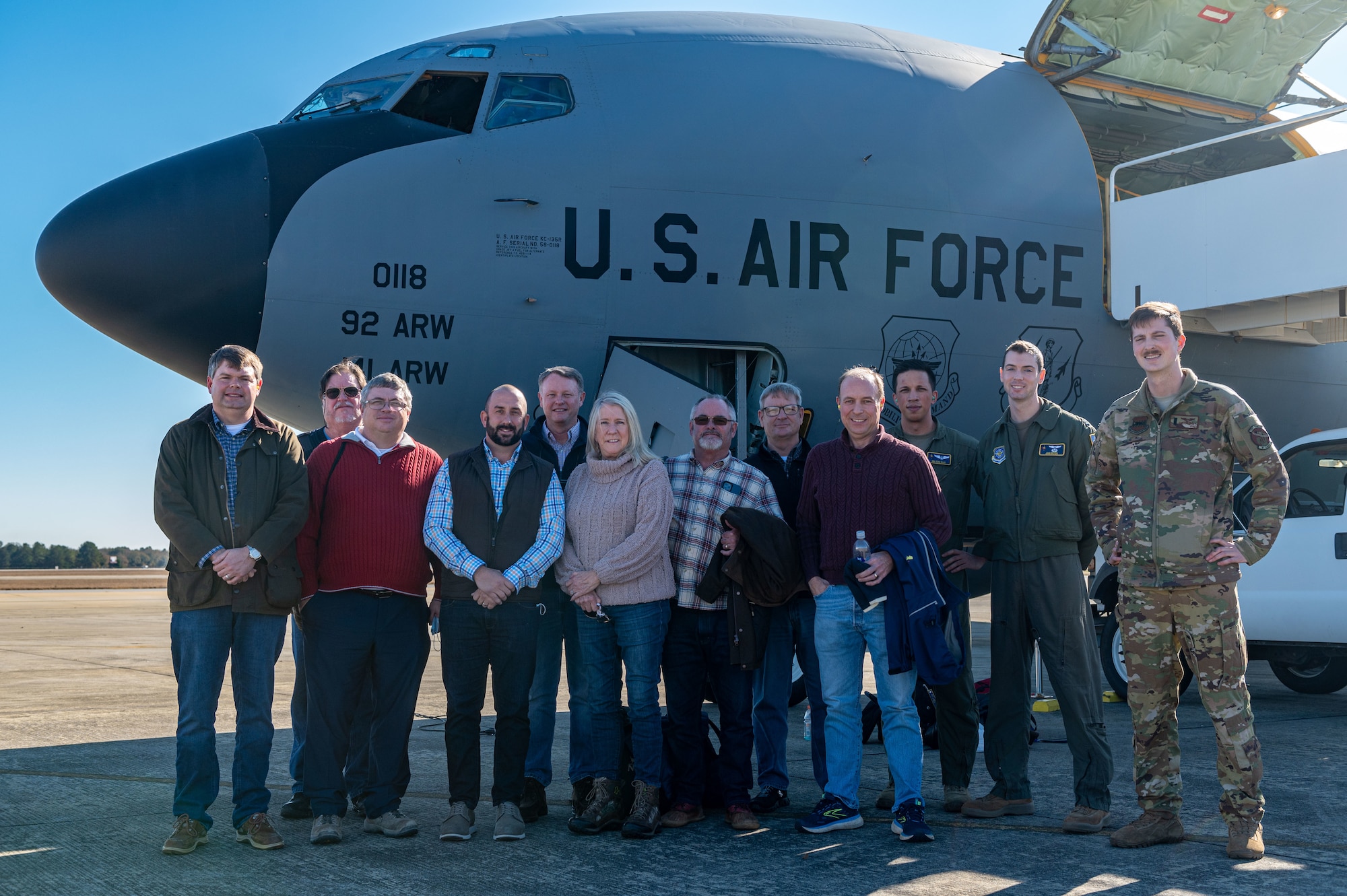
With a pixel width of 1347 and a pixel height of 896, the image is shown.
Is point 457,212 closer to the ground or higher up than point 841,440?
higher up

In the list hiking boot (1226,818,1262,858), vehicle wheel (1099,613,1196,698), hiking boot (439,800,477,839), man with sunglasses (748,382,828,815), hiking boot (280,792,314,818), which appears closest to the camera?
hiking boot (1226,818,1262,858)

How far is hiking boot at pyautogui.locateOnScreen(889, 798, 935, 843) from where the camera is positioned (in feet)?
14.3

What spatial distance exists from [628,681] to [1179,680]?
2.31m

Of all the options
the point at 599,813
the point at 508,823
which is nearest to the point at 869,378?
the point at 599,813

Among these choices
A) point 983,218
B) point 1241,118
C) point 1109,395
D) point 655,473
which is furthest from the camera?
point 1241,118

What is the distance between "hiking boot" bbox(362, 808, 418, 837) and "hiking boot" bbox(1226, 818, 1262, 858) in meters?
3.21

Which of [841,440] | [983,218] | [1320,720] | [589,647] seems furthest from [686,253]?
[1320,720]

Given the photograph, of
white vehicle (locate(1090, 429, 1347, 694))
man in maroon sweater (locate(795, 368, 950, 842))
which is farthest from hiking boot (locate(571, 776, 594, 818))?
white vehicle (locate(1090, 429, 1347, 694))

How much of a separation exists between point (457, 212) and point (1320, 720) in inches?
274

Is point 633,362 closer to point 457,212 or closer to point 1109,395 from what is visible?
point 457,212

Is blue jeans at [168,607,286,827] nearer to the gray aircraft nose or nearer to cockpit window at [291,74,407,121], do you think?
the gray aircraft nose

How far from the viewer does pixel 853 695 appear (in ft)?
15.5

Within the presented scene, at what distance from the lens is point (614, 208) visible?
→ 24.3 feet

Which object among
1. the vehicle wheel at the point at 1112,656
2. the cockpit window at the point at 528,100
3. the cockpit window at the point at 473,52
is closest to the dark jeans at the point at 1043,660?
the vehicle wheel at the point at 1112,656
